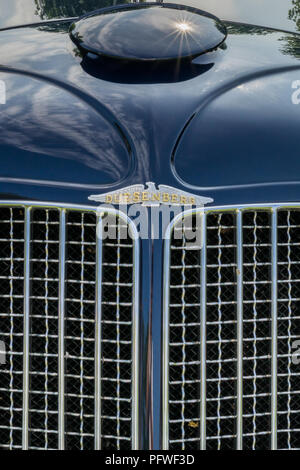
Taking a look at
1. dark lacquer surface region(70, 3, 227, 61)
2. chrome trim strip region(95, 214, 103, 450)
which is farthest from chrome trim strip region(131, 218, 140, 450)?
dark lacquer surface region(70, 3, 227, 61)

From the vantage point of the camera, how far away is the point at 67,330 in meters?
2.24

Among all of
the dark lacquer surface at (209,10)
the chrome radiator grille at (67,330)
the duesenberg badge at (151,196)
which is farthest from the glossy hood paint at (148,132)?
the dark lacquer surface at (209,10)

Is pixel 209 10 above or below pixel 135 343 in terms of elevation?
above

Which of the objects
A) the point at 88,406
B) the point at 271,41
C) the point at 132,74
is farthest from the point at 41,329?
the point at 271,41

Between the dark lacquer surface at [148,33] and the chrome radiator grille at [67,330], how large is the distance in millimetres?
725

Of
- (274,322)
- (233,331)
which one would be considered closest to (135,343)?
(233,331)

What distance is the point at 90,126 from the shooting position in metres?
2.23

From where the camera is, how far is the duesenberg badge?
2.12 meters

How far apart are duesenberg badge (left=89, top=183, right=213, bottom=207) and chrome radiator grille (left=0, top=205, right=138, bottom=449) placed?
0.06 metres

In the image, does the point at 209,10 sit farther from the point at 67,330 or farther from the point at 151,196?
the point at 67,330

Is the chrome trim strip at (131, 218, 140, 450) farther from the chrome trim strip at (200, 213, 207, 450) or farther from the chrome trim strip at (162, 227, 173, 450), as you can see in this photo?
the chrome trim strip at (200, 213, 207, 450)

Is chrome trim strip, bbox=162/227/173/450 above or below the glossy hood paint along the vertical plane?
below

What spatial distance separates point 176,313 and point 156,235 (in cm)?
28

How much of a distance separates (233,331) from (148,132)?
0.72 meters
